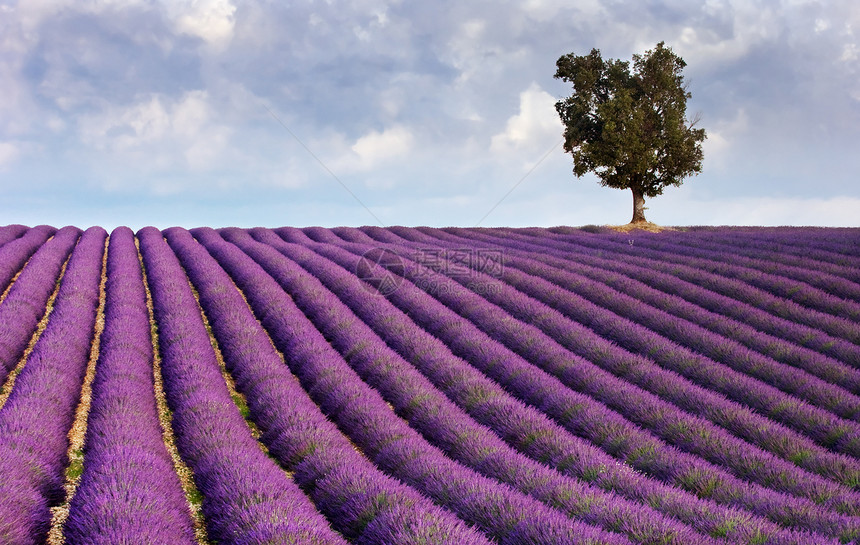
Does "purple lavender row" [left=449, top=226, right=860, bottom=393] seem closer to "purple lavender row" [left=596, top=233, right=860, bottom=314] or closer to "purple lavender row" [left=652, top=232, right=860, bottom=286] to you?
"purple lavender row" [left=596, top=233, right=860, bottom=314]

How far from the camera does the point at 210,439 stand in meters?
5.32

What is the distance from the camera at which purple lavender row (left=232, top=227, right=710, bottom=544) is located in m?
3.87

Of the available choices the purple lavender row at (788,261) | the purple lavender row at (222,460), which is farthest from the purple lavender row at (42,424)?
the purple lavender row at (788,261)

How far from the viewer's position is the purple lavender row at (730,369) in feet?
19.6

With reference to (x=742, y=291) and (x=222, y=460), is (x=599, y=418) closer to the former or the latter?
(x=222, y=460)

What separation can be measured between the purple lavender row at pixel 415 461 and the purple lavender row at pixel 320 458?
19 centimetres

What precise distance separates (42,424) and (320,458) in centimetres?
276

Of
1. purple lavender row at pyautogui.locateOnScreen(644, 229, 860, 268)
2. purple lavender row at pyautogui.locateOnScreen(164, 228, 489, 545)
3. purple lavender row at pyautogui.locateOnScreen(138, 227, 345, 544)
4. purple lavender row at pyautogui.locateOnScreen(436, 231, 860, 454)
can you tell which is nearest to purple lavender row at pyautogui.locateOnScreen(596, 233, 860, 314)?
purple lavender row at pyautogui.locateOnScreen(644, 229, 860, 268)

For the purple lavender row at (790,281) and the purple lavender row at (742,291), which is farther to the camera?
the purple lavender row at (790,281)

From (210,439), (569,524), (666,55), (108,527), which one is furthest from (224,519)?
(666,55)

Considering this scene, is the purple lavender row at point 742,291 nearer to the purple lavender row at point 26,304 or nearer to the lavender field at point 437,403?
the lavender field at point 437,403

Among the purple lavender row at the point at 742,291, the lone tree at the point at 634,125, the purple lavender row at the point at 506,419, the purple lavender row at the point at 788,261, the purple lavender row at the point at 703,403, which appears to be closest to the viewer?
the purple lavender row at the point at 506,419

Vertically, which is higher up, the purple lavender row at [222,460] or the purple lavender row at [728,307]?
the purple lavender row at [728,307]

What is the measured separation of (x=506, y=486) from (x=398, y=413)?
222 cm
